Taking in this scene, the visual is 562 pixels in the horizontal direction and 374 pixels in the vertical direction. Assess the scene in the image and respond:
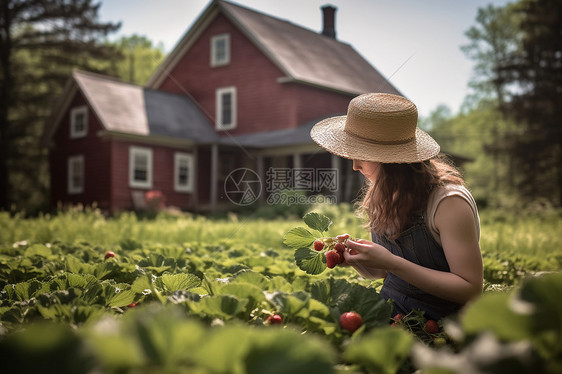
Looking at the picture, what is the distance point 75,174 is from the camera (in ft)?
67.6

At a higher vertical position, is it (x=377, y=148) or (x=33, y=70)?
(x=33, y=70)

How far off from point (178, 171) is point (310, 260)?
1847 centimetres

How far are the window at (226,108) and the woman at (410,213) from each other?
18454 mm

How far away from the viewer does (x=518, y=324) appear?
37.6 inches

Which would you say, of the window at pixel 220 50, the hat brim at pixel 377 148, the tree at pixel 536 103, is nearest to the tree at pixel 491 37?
the tree at pixel 536 103

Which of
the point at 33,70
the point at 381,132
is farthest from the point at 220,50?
the point at 381,132

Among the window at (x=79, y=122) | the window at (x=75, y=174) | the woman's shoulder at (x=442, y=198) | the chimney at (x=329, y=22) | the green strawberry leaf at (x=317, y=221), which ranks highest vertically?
the chimney at (x=329, y=22)

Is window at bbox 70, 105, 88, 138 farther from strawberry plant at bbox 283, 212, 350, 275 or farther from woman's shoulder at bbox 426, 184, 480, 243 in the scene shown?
woman's shoulder at bbox 426, 184, 480, 243

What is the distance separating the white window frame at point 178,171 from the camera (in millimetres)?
20041

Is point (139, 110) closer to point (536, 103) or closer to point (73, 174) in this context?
point (73, 174)

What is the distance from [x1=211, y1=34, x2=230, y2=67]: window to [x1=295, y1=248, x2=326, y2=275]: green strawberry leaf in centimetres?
1951

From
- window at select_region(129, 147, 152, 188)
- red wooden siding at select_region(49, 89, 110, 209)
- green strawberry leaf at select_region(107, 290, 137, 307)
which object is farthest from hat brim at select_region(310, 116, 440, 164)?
window at select_region(129, 147, 152, 188)

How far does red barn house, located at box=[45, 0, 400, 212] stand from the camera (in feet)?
61.1

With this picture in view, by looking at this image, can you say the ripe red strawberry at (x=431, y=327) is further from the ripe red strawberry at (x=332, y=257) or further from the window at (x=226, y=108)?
the window at (x=226, y=108)
